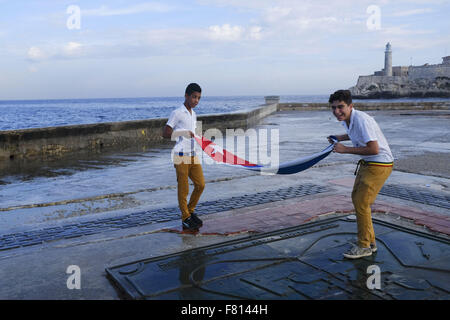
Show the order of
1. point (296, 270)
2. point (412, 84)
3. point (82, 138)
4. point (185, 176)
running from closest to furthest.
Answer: point (296, 270) → point (185, 176) → point (82, 138) → point (412, 84)

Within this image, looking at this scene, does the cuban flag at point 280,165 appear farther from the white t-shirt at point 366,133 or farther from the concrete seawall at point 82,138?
the concrete seawall at point 82,138

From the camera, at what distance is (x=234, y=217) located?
5758mm

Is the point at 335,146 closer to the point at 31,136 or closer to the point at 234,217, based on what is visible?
the point at 234,217

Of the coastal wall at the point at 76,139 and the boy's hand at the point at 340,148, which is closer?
the boy's hand at the point at 340,148

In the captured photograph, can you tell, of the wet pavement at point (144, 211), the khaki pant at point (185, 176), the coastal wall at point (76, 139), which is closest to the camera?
the wet pavement at point (144, 211)

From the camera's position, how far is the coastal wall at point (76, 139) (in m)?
12.3

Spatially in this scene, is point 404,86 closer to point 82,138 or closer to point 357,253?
point 82,138

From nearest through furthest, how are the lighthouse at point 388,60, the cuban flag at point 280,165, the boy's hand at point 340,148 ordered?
the boy's hand at point 340,148 → the cuban flag at point 280,165 → the lighthouse at point 388,60

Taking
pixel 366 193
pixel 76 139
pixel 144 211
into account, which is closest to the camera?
pixel 366 193

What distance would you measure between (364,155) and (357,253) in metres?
1.02

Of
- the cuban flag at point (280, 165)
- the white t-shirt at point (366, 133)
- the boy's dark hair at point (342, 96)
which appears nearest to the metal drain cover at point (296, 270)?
the cuban flag at point (280, 165)

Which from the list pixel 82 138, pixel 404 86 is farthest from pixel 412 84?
pixel 82 138

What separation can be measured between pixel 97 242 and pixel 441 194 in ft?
18.8

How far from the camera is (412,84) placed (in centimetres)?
11369
